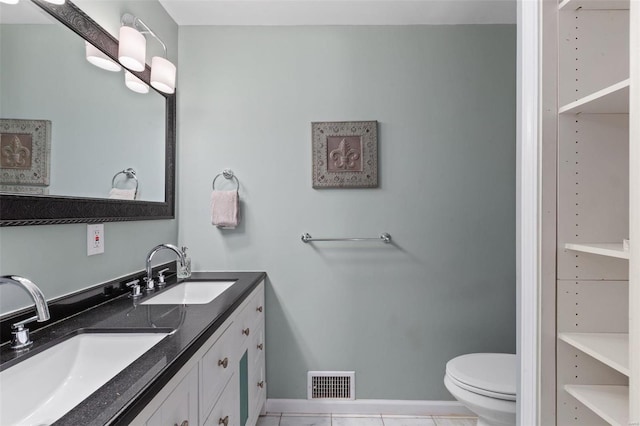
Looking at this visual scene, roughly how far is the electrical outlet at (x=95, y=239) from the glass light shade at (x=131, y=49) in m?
0.70

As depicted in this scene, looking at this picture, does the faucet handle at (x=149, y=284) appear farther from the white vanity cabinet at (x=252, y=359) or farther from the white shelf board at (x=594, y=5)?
the white shelf board at (x=594, y=5)

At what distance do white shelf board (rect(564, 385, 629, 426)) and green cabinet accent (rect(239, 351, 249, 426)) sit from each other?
1204 mm

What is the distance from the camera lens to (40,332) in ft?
3.46

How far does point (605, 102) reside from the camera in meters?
0.92

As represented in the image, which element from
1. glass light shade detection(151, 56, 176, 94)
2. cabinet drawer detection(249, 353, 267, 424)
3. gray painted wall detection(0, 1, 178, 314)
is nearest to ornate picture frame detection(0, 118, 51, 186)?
gray painted wall detection(0, 1, 178, 314)

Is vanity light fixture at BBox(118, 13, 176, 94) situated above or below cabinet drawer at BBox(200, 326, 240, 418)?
above

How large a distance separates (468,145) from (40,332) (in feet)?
6.89

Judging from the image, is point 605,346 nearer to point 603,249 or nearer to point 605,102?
point 603,249

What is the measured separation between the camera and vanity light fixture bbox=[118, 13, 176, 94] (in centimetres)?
148

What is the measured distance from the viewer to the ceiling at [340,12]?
1892 millimetres

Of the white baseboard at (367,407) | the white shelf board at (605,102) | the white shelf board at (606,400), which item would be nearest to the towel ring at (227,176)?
the white baseboard at (367,407)

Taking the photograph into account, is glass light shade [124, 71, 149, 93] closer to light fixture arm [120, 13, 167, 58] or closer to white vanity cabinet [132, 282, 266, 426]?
light fixture arm [120, 13, 167, 58]

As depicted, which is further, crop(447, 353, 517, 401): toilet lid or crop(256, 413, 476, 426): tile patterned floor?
crop(256, 413, 476, 426): tile patterned floor

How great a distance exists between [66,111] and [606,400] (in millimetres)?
1865
